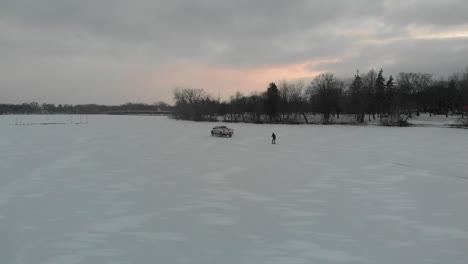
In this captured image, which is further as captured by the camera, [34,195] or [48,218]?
[34,195]

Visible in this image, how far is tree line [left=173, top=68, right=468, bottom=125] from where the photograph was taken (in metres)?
81.7

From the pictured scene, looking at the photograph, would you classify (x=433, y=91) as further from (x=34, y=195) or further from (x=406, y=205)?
(x=34, y=195)

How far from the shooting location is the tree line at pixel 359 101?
8169cm

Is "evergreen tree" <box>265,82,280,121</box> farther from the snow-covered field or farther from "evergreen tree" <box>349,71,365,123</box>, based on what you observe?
the snow-covered field

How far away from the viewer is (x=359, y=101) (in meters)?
82.9

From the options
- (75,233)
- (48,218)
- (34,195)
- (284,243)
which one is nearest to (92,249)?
(75,233)

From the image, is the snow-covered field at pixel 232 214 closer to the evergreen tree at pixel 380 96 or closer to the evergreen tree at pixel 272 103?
the evergreen tree at pixel 380 96

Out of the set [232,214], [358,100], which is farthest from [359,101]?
[232,214]

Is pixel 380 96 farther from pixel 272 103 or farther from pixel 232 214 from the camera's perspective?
pixel 232 214

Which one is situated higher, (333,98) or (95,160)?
(333,98)

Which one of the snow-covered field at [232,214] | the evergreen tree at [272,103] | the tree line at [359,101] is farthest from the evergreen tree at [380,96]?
the snow-covered field at [232,214]

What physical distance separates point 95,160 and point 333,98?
79.6 meters

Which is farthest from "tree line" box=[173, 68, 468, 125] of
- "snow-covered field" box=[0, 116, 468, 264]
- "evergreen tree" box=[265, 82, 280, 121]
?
"snow-covered field" box=[0, 116, 468, 264]

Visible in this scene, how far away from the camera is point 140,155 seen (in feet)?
72.3
